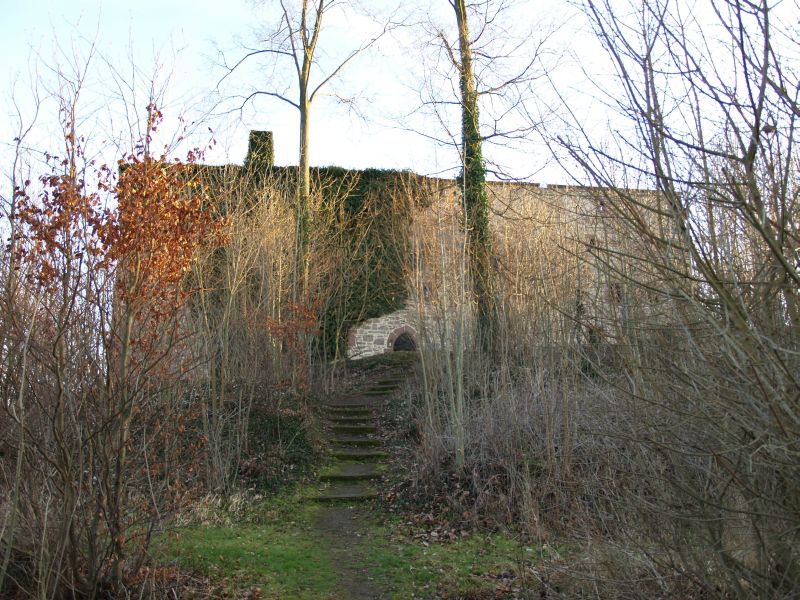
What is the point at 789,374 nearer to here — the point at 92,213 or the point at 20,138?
the point at 92,213

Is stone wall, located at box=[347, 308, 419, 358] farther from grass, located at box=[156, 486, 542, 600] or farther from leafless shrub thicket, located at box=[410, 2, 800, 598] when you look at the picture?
leafless shrub thicket, located at box=[410, 2, 800, 598]

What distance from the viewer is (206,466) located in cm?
947

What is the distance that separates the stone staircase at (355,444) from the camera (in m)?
10.3

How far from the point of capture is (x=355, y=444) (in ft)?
40.7

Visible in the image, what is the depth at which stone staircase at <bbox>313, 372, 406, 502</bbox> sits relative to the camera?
10273 millimetres

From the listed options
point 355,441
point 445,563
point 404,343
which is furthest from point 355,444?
point 404,343

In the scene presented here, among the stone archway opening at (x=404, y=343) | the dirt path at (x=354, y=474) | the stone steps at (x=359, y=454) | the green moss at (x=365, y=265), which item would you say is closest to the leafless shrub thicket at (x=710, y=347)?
the dirt path at (x=354, y=474)

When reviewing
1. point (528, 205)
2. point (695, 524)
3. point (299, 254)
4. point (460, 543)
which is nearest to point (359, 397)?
point (299, 254)

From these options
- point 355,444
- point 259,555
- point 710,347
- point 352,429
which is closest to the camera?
point 710,347

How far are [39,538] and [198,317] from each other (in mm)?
4846

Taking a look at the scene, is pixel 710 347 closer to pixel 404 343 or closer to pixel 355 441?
pixel 355 441

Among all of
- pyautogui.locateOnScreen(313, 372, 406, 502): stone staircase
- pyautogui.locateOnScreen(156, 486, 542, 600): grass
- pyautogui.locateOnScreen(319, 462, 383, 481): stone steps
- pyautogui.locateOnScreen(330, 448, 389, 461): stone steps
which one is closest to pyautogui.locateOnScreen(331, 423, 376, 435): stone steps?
pyautogui.locateOnScreen(313, 372, 406, 502): stone staircase

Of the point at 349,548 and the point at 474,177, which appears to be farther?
the point at 474,177

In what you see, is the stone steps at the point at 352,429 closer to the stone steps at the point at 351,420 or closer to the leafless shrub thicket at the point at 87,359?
the stone steps at the point at 351,420
